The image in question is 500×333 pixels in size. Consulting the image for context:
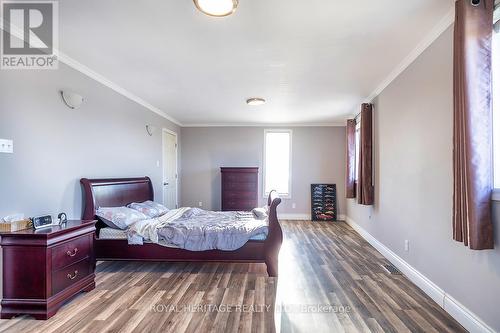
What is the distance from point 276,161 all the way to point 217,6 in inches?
196

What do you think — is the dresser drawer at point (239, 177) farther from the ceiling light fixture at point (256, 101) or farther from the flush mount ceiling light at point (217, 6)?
the flush mount ceiling light at point (217, 6)

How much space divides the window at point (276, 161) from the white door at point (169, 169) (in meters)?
2.27

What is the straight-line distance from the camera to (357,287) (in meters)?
2.71

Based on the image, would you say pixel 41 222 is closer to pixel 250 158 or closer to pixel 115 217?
pixel 115 217

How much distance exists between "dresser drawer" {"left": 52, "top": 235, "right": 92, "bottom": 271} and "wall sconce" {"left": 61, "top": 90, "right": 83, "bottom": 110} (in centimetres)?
149

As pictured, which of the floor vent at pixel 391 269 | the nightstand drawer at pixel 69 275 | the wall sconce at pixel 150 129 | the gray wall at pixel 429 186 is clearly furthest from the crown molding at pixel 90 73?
the floor vent at pixel 391 269

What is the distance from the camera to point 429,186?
100 inches

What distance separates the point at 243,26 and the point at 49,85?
2113 mm

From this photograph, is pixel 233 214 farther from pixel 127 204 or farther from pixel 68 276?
pixel 68 276

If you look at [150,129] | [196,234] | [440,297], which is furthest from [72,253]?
[440,297]

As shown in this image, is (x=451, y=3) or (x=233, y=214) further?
(x=233, y=214)

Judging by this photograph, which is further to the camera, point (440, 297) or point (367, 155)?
point (367, 155)

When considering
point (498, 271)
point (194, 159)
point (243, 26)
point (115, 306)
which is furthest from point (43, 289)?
point (194, 159)

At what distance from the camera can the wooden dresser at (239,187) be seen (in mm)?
6059
